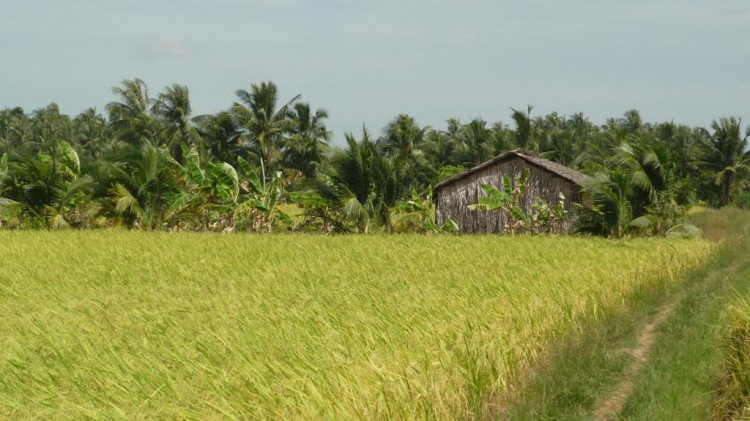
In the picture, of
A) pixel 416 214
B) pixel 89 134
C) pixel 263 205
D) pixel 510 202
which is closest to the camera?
pixel 263 205

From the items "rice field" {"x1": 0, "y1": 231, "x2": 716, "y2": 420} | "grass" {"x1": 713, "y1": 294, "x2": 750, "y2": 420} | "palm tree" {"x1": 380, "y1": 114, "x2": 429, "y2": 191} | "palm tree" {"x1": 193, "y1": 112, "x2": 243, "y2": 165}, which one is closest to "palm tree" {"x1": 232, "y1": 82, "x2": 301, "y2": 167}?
"palm tree" {"x1": 193, "y1": 112, "x2": 243, "y2": 165}

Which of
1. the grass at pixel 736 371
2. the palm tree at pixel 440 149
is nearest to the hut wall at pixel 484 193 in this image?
the grass at pixel 736 371

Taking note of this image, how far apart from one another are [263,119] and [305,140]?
3256mm

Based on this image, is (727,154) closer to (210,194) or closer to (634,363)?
(210,194)

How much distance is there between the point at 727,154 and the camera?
4253cm

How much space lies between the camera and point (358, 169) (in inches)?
722

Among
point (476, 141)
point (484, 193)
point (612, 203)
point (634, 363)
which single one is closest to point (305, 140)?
point (476, 141)

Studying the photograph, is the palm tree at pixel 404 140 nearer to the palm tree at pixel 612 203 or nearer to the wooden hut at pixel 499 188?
the wooden hut at pixel 499 188

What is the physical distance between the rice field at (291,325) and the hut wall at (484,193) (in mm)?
9376

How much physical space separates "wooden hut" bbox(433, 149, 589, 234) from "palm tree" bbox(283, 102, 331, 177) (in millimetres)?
16073

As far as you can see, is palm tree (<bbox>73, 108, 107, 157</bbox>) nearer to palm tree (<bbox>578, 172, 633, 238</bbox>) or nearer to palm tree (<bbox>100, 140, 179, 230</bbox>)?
palm tree (<bbox>100, 140, 179, 230</bbox>)

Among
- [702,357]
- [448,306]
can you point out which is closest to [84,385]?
[448,306]

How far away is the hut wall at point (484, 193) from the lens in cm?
2183

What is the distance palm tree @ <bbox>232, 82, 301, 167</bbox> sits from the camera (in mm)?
37000
